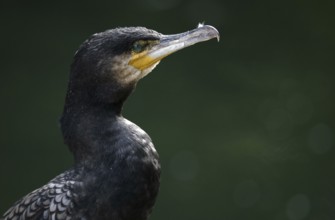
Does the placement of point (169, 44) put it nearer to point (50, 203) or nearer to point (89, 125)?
point (89, 125)

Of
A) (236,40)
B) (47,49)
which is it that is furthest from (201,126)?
(47,49)

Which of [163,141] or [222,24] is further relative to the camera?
[222,24]

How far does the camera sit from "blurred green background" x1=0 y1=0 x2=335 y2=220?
6152mm

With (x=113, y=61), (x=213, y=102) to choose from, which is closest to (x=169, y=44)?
(x=113, y=61)

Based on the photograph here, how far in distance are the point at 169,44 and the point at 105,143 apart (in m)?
0.58

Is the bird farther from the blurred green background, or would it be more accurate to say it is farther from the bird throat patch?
the blurred green background

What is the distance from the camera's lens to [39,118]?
658 cm

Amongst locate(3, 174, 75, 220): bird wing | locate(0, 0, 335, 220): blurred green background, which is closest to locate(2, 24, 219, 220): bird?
locate(3, 174, 75, 220): bird wing

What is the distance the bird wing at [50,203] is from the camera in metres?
3.31

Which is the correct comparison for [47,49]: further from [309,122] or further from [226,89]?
[309,122]

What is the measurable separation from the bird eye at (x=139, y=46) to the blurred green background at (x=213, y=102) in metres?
2.70

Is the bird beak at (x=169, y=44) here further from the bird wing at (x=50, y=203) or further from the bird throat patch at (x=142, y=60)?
the bird wing at (x=50, y=203)

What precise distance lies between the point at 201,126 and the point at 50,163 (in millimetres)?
1410

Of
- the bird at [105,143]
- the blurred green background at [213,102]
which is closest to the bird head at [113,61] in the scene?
the bird at [105,143]
